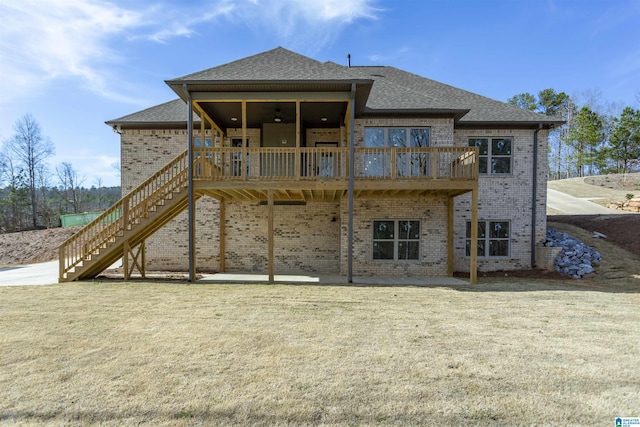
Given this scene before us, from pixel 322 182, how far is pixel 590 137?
38.8 metres

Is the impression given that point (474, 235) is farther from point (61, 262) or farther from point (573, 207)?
point (573, 207)

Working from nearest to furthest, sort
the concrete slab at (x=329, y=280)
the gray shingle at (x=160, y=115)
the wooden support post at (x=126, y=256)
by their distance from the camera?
the wooden support post at (x=126, y=256) → the concrete slab at (x=329, y=280) → the gray shingle at (x=160, y=115)

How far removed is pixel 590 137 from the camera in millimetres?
34594

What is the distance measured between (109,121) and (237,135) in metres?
4.91

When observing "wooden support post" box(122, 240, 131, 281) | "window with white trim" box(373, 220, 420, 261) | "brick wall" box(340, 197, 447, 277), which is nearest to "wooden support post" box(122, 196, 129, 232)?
"wooden support post" box(122, 240, 131, 281)

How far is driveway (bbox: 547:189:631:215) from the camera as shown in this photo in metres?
20.1

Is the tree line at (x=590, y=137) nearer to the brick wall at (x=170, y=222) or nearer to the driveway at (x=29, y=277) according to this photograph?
the brick wall at (x=170, y=222)

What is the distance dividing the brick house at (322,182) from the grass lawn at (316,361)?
11.4 ft

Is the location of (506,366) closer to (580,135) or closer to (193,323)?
(193,323)

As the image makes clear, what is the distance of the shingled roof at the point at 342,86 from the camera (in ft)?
31.3

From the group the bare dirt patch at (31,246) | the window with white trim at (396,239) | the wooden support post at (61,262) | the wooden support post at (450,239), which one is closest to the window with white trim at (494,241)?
the wooden support post at (450,239)

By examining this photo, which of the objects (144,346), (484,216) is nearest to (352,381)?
(144,346)

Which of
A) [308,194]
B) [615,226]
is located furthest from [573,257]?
[308,194]

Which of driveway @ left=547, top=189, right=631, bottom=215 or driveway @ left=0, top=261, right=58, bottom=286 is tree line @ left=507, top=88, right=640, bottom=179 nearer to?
driveway @ left=547, top=189, right=631, bottom=215
